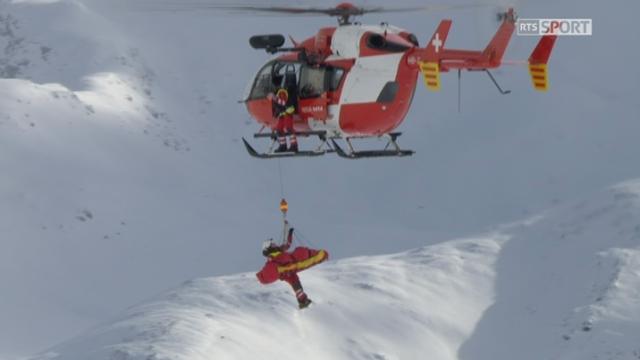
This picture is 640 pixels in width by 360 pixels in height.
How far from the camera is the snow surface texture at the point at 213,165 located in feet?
258

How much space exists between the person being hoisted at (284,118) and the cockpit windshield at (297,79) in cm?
36

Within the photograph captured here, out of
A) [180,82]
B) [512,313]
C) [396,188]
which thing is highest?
[180,82]

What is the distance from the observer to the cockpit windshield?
87.0 ft

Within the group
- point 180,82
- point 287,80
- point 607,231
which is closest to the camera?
point 287,80

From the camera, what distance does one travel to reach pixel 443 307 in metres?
73.3

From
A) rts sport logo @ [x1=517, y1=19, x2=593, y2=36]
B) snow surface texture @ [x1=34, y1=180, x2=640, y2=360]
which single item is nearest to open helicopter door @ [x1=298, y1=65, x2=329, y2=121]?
snow surface texture @ [x1=34, y1=180, x2=640, y2=360]

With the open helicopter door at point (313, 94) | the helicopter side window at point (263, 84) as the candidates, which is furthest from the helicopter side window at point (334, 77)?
the helicopter side window at point (263, 84)

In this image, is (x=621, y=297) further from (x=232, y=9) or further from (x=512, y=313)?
(x=232, y=9)

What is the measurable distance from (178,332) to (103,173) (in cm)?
2822

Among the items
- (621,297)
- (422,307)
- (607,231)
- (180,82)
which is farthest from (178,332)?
(180,82)

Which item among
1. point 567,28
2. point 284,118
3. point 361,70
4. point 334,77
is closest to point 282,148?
point 284,118

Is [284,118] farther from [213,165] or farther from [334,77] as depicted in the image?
[213,165]

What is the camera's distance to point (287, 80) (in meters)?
27.4

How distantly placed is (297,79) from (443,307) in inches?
1888
